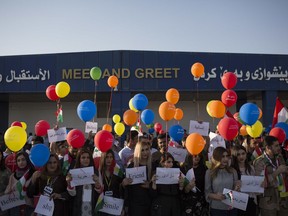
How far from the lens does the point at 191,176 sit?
3768 mm

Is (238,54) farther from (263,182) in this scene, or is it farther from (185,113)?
(263,182)

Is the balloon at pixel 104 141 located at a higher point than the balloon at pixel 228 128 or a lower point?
lower

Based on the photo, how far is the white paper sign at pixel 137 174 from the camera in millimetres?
3760

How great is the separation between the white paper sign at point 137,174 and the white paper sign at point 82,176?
46cm

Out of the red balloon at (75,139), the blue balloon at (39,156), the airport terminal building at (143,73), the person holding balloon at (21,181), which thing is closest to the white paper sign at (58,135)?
the red balloon at (75,139)

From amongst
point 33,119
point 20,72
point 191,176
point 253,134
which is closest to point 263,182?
point 191,176

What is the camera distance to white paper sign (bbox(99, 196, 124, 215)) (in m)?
3.82

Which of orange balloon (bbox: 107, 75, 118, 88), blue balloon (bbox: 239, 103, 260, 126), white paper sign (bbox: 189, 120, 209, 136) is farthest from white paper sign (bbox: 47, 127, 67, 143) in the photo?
orange balloon (bbox: 107, 75, 118, 88)

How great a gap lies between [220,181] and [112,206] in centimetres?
140

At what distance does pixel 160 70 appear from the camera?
52.5ft

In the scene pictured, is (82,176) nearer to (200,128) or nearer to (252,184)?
(252,184)

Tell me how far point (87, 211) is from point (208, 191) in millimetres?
1540

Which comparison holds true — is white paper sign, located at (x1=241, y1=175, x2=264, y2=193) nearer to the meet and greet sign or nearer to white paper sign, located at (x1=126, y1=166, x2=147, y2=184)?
white paper sign, located at (x1=126, y1=166, x2=147, y2=184)

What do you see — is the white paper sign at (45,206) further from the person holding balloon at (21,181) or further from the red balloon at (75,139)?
the red balloon at (75,139)
